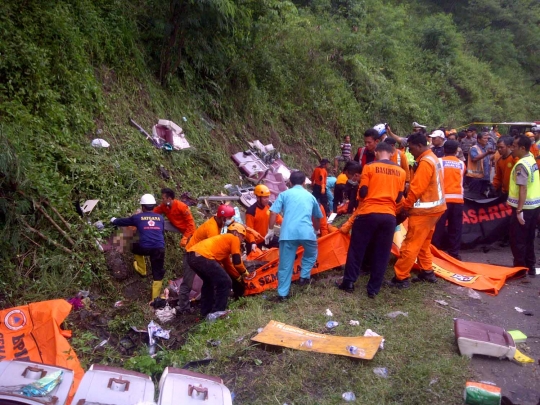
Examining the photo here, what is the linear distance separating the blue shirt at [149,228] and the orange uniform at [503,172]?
18.0ft

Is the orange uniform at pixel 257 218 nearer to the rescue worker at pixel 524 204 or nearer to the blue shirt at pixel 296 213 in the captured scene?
the blue shirt at pixel 296 213

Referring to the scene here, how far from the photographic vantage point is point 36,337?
479 cm

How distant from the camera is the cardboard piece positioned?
13.4 ft

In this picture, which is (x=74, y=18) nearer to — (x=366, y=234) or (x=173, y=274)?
(x=173, y=274)

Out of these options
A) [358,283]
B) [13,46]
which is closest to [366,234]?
[358,283]

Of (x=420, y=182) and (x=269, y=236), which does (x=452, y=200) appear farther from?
(x=269, y=236)

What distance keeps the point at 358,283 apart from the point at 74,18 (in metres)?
7.05

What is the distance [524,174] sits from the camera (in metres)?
6.01

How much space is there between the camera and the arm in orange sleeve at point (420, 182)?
5.43m

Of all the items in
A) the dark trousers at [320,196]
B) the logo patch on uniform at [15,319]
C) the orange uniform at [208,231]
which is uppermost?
the orange uniform at [208,231]

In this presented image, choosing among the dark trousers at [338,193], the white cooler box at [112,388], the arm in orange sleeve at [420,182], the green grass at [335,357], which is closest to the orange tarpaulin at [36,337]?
the green grass at [335,357]

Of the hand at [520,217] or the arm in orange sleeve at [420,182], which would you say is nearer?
the arm in orange sleeve at [420,182]

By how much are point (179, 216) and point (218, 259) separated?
77.5 inches

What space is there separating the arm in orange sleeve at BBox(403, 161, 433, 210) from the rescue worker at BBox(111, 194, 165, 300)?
11.1ft
